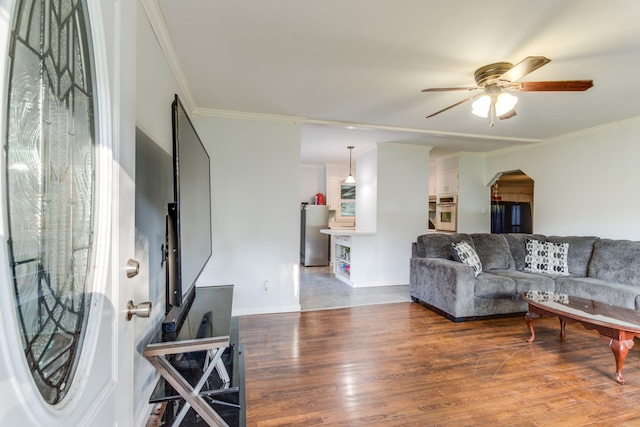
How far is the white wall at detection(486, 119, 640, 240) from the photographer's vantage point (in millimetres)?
3609

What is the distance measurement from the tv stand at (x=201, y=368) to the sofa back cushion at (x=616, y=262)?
164 inches

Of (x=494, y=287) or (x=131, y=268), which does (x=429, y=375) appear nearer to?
(x=494, y=287)

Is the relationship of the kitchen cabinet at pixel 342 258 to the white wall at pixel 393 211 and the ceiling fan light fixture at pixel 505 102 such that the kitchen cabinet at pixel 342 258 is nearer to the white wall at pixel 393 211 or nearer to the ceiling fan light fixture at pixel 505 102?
the white wall at pixel 393 211

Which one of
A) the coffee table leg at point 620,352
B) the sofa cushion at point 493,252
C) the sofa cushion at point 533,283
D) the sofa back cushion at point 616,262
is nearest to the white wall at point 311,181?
the sofa cushion at point 493,252

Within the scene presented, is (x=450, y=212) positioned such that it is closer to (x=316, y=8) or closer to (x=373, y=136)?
(x=373, y=136)

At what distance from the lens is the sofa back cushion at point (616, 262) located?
10.6ft

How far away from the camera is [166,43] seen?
1.98 metres

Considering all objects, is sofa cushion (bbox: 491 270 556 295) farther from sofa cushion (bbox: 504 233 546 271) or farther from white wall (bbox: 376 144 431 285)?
white wall (bbox: 376 144 431 285)

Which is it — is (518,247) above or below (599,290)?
above

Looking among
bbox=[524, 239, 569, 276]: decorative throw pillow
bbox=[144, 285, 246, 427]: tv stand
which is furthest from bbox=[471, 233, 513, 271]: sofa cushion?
bbox=[144, 285, 246, 427]: tv stand

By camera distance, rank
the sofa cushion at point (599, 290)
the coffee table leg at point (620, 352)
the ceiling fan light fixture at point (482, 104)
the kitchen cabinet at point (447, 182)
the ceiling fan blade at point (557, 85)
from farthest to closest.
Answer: the kitchen cabinet at point (447, 182) < the sofa cushion at point (599, 290) < the ceiling fan light fixture at point (482, 104) < the coffee table leg at point (620, 352) < the ceiling fan blade at point (557, 85)

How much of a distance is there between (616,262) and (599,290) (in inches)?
21.7

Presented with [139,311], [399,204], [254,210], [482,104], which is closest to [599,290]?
[482,104]

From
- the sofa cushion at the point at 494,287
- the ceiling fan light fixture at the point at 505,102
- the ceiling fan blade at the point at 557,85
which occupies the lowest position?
the sofa cushion at the point at 494,287
